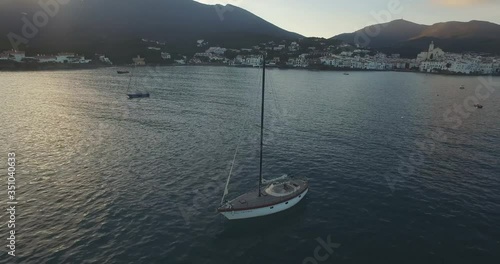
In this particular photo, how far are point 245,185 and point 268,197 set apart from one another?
8680 mm

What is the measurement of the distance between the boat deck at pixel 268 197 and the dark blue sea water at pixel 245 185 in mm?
2271

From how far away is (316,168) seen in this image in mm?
51344

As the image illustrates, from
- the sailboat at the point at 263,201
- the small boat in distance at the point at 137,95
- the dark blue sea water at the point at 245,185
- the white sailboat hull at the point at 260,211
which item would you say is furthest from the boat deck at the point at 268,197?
the small boat in distance at the point at 137,95

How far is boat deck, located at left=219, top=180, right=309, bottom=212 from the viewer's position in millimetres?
34666

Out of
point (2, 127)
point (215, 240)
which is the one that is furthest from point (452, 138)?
point (2, 127)

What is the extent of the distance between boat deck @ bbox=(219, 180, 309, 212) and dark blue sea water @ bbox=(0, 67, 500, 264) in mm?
2271

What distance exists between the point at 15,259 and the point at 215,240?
18.6 meters

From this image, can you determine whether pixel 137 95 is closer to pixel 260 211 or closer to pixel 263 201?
pixel 263 201

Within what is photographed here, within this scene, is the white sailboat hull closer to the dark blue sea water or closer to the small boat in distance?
the dark blue sea water

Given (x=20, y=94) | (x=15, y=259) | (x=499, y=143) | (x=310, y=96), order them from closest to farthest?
(x=15, y=259) < (x=499, y=143) < (x=20, y=94) < (x=310, y=96)

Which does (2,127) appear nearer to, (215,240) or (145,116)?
(145,116)

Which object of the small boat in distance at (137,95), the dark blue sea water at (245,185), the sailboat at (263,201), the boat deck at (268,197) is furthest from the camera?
the small boat in distance at (137,95)

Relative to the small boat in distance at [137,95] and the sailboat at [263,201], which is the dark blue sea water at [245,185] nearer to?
the sailboat at [263,201]

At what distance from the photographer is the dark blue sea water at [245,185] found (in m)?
31.3
